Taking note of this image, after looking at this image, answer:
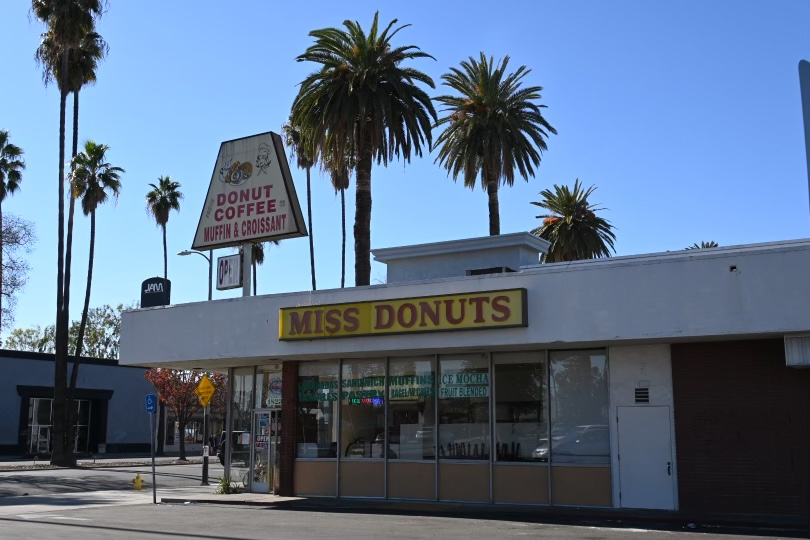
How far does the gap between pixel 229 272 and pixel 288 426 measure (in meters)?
5.41

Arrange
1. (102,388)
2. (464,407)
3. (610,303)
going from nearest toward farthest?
1. (610,303)
2. (464,407)
3. (102,388)

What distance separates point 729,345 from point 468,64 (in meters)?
22.2

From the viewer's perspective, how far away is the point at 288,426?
23984mm

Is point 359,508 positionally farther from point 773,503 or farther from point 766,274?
point 766,274

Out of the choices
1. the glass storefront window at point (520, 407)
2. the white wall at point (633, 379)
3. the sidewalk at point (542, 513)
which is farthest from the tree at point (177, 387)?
the white wall at point (633, 379)

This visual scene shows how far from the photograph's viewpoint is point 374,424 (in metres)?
22.8

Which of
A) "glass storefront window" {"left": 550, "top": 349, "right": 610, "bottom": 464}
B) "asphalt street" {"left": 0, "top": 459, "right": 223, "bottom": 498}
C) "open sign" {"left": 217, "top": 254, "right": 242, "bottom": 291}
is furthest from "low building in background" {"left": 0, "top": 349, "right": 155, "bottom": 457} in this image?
"glass storefront window" {"left": 550, "top": 349, "right": 610, "bottom": 464}

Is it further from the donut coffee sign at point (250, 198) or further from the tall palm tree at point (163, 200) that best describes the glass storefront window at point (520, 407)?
the tall palm tree at point (163, 200)

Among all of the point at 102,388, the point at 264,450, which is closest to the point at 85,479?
the point at 264,450

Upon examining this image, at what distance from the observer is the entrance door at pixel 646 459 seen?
62.2ft

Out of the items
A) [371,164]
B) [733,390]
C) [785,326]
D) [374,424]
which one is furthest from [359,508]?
[371,164]

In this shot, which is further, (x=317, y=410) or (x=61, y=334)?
(x=61, y=334)

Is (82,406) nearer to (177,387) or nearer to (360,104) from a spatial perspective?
(177,387)

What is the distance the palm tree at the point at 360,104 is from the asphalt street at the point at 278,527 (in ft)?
38.4
